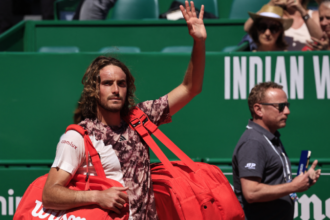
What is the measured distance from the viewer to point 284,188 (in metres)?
2.57

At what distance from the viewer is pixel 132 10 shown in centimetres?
661

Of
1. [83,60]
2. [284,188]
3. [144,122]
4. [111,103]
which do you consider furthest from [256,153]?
[83,60]

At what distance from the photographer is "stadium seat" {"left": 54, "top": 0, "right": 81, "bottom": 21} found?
672 centimetres

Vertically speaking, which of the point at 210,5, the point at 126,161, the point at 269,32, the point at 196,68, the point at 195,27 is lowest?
the point at 126,161

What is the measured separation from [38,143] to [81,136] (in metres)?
2.05

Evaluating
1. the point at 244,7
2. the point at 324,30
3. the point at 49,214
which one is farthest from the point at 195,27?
the point at 244,7

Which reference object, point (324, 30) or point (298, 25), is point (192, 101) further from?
point (298, 25)

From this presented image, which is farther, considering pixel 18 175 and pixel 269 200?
pixel 18 175

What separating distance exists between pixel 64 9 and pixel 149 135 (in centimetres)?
526

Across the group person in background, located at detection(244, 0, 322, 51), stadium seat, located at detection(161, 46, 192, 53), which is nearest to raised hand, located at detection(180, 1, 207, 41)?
person in background, located at detection(244, 0, 322, 51)

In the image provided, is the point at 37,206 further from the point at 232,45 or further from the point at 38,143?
the point at 232,45

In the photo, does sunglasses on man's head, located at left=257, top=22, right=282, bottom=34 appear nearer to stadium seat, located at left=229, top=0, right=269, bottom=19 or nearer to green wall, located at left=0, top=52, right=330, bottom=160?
green wall, located at left=0, top=52, right=330, bottom=160

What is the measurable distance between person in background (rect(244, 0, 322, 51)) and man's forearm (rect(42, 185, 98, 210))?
327cm

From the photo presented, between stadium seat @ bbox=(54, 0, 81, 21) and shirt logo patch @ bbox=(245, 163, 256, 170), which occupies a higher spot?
stadium seat @ bbox=(54, 0, 81, 21)
